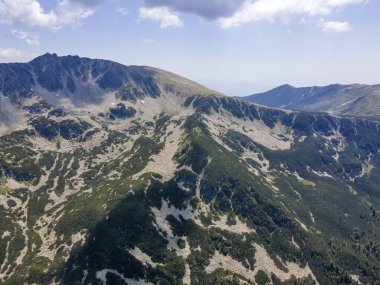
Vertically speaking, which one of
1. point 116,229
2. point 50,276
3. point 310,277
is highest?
point 116,229

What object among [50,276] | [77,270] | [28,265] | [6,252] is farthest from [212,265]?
[6,252]

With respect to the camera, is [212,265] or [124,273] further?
[212,265]

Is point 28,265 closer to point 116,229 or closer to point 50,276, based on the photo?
point 50,276

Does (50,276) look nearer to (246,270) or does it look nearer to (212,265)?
(212,265)

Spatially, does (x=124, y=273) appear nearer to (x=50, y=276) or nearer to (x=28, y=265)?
(x=50, y=276)

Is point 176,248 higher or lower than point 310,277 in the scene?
higher

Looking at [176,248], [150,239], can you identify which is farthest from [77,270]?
[176,248]

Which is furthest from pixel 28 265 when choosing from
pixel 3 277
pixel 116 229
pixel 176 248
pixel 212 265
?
pixel 212 265

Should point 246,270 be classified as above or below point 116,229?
below

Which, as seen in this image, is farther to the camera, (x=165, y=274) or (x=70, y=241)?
(x=70, y=241)
